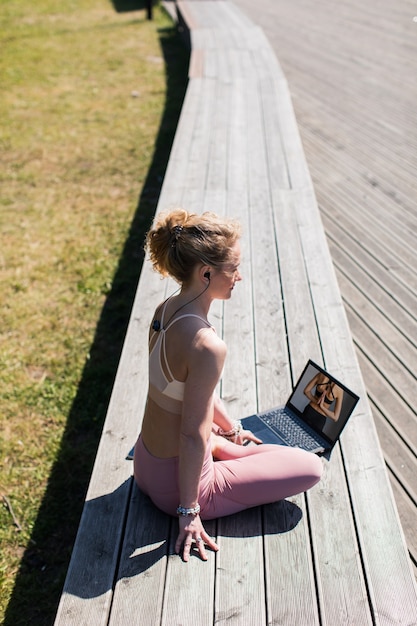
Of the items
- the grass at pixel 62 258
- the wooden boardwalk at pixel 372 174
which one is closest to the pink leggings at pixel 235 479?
the wooden boardwalk at pixel 372 174

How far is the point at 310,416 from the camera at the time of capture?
291 cm

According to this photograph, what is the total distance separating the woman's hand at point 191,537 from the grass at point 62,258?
104 centimetres

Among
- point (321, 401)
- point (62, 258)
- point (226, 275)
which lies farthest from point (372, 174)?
point (226, 275)

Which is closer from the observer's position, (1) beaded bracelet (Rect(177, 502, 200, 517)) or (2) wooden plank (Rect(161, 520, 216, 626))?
(2) wooden plank (Rect(161, 520, 216, 626))

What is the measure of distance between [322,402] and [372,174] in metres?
4.25

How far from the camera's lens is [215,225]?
2.20 metres

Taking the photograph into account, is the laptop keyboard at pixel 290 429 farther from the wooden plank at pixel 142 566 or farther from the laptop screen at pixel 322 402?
the wooden plank at pixel 142 566

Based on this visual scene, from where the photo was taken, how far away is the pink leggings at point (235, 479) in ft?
7.95

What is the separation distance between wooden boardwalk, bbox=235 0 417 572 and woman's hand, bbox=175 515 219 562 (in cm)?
106

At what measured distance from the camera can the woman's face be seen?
225 centimetres

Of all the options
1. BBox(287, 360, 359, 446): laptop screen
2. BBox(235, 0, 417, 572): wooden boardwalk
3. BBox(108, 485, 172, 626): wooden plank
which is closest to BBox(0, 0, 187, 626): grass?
BBox(108, 485, 172, 626): wooden plank

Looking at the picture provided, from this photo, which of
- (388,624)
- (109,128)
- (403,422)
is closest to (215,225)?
(388,624)

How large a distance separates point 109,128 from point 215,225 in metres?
6.92

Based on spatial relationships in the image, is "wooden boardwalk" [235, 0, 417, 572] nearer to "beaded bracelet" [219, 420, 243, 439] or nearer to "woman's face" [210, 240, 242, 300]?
"beaded bracelet" [219, 420, 243, 439]
